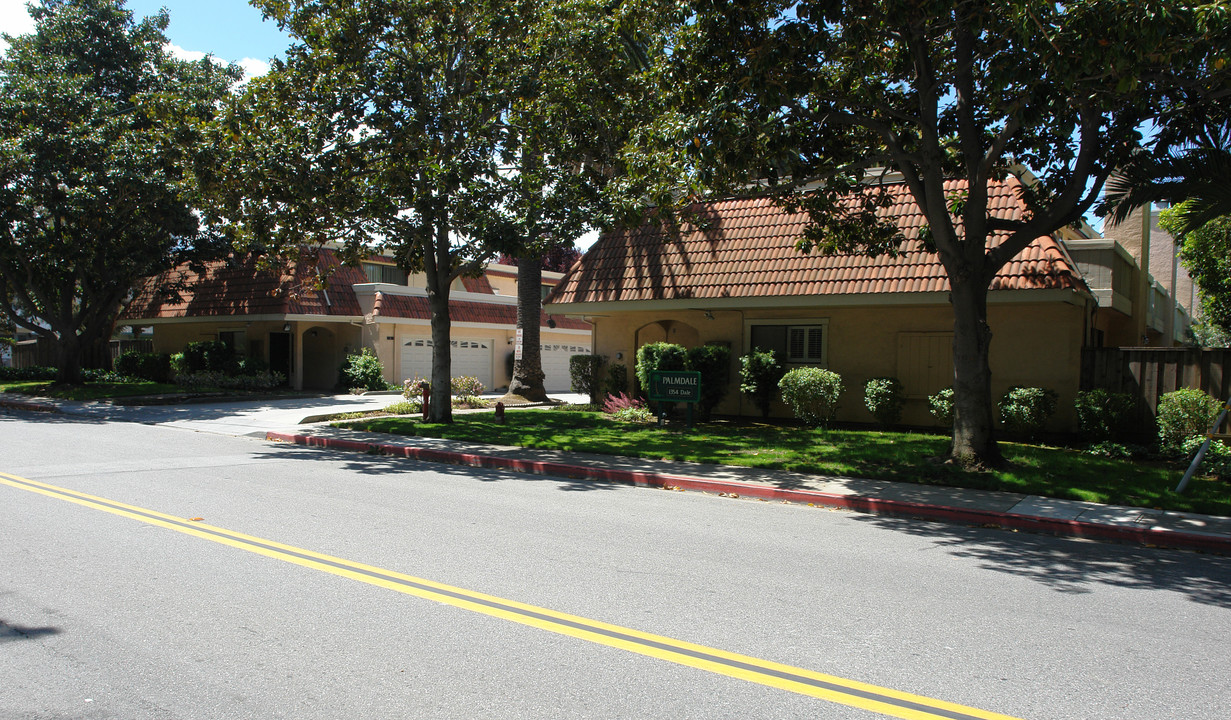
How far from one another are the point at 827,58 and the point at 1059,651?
8568 mm

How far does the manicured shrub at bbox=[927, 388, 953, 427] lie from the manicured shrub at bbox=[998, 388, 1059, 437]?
0.90 meters

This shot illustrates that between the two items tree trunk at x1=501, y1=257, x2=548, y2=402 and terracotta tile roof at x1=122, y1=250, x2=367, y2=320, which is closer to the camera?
tree trunk at x1=501, y1=257, x2=548, y2=402

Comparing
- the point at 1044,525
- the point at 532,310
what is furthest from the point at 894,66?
the point at 532,310

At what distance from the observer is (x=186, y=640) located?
478 centimetres

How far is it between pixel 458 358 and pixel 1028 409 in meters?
20.2

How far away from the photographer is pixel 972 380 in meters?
11.4

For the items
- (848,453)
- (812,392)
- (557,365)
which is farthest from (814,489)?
(557,365)

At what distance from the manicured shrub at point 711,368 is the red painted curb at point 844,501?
6144mm

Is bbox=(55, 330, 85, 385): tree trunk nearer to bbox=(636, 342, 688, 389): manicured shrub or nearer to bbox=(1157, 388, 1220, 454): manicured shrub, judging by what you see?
bbox=(636, 342, 688, 389): manicured shrub

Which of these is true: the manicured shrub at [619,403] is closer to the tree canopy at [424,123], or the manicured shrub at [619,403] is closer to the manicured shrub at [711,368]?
the manicured shrub at [711,368]

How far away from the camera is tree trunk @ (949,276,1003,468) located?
448 inches

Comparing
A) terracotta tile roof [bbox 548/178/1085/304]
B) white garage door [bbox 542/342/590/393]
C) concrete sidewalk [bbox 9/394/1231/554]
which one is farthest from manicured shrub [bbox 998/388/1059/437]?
white garage door [bbox 542/342/590/393]

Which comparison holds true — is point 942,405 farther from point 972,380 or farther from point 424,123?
point 424,123

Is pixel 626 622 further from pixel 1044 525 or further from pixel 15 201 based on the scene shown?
pixel 15 201
